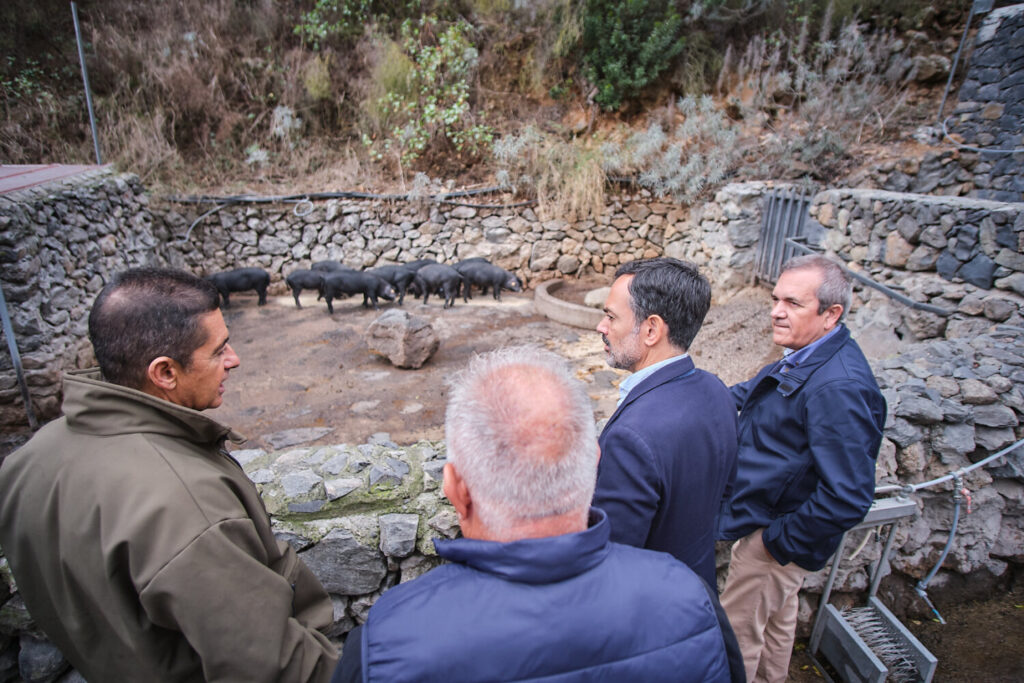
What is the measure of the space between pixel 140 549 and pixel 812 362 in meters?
2.13

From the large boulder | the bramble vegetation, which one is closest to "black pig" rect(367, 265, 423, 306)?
the bramble vegetation

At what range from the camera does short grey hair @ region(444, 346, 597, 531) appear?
36.4 inches

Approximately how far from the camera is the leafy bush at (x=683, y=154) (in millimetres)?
9945

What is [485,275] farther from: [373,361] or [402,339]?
[402,339]

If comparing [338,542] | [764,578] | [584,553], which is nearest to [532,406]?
[584,553]

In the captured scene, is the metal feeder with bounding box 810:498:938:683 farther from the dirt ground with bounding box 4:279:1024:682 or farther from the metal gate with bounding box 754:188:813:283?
the metal gate with bounding box 754:188:813:283

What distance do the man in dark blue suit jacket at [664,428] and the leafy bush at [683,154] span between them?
9062 millimetres

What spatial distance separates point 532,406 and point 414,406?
196 inches

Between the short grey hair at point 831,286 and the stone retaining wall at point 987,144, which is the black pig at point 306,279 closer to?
the short grey hair at point 831,286

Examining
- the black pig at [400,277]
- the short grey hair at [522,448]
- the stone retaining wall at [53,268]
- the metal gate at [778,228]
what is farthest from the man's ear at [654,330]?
the black pig at [400,277]

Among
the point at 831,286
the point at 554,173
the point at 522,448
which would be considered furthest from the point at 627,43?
the point at 522,448

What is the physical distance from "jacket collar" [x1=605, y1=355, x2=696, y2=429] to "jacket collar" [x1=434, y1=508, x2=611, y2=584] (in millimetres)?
771

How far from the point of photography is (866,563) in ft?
8.53

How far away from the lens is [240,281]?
32.0 ft
